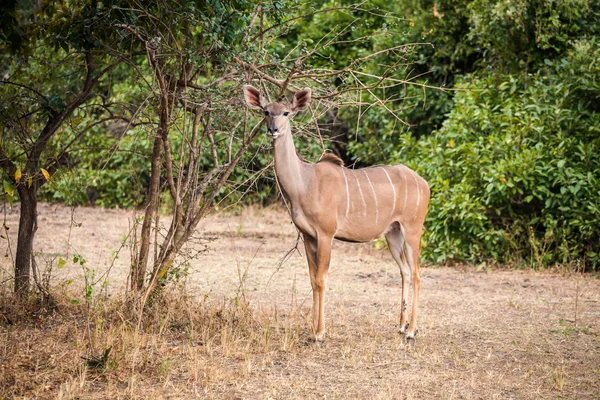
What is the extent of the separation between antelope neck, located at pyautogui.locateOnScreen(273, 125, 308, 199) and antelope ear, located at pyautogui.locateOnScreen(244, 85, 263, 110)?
0.30 metres

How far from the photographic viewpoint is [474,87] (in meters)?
11.2

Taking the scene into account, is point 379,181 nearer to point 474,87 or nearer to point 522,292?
point 522,292

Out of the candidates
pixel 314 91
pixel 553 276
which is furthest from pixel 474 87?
pixel 314 91

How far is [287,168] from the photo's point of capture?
6.45 metres

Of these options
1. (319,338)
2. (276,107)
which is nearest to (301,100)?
(276,107)

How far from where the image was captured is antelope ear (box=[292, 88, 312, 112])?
6.36 meters

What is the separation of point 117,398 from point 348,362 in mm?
1841

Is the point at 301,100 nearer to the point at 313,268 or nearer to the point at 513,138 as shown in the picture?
the point at 313,268

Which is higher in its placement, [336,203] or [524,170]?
[524,170]

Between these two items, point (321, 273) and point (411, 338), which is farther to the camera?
point (411, 338)

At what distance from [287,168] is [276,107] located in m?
0.54

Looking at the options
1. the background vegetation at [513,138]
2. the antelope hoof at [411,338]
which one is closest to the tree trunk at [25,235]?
the background vegetation at [513,138]

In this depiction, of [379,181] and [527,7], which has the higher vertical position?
[527,7]

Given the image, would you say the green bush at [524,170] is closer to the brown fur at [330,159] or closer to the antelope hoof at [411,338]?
the brown fur at [330,159]
